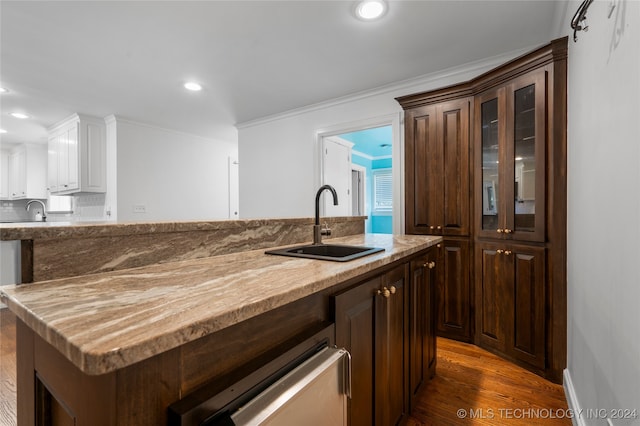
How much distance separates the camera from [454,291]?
252cm

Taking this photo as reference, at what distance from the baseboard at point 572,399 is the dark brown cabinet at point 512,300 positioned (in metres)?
0.17

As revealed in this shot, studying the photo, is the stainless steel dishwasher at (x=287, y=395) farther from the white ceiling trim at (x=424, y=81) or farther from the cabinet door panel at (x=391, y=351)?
the white ceiling trim at (x=424, y=81)

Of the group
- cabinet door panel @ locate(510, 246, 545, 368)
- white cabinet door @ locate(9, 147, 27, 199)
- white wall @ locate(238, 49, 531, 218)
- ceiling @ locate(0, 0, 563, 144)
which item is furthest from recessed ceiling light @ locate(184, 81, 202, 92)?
white cabinet door @ locate(9, 147, 27, 199)

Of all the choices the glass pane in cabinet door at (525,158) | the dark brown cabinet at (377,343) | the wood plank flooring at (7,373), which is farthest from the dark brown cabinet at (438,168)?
the wood plank flooring at (7,373)

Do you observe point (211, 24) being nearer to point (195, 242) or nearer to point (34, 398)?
point (195, 242)

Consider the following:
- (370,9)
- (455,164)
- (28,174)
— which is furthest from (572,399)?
(28,174)

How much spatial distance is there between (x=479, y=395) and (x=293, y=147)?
128 inches

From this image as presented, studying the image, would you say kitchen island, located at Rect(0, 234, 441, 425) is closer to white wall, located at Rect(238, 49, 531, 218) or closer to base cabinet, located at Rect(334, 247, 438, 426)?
base cabinet, located at Rect(334, 247, 438, 426)

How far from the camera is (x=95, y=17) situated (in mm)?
2125

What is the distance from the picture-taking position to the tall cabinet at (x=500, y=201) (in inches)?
75.4

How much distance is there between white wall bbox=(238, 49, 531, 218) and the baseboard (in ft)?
8.20

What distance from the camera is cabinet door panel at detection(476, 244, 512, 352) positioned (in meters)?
2.19

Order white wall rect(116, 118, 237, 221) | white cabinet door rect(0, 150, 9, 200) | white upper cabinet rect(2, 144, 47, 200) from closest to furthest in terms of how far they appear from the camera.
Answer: white wall rect(116, 118, 237, 221), white upper cabinet rect(2, 144, 47, 200), white cabinet door rect(0, 150, 9, 200)

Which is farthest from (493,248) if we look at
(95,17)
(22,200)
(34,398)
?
(22,200)
